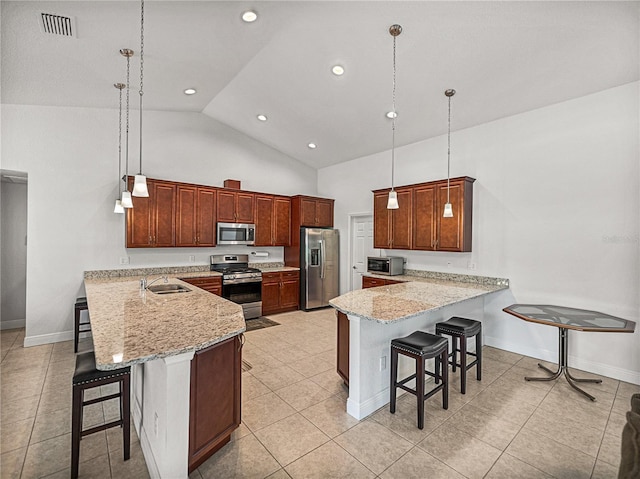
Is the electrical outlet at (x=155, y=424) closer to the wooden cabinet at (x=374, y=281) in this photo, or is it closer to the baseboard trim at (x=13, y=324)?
the wooden cabinet at (x=374, y=281)

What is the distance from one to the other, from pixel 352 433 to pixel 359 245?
14.4 ft

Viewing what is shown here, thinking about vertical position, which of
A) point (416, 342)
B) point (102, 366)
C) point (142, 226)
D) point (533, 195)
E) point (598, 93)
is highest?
point (598, 93)

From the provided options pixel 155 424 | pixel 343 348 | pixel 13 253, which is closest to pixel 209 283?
pixel 343 348

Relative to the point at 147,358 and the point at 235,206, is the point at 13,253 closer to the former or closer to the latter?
the point at 235,206

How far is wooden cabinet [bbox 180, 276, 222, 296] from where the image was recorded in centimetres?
491

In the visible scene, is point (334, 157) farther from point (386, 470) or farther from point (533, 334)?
point (386, 470)

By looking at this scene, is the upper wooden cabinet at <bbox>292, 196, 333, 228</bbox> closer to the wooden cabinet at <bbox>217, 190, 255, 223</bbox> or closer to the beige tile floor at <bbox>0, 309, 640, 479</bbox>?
the wooden cabinet at <bbox>217, 190, 255, 223</bbox>

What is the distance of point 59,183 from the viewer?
4375 mm

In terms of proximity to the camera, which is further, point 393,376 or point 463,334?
point 463,334

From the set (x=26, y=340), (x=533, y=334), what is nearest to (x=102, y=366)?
(x=26, y=340)

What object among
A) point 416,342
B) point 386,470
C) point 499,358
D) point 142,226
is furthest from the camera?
point 142,226

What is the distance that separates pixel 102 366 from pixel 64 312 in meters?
4.13

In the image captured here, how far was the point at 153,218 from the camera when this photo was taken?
4.84 m

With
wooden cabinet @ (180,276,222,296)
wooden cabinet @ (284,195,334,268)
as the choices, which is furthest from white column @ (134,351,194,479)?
wooden cabinet @ (284,195,334,268)
